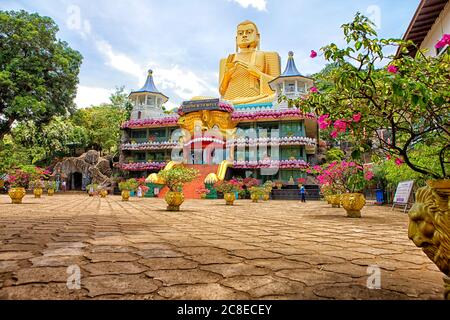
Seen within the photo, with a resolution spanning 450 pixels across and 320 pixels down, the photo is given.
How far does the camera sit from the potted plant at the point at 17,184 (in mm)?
11719

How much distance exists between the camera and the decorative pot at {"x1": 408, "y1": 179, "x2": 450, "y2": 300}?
67.1 inches

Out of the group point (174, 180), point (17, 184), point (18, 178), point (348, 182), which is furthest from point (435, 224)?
point (17, 184)

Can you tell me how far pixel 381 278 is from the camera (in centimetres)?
222

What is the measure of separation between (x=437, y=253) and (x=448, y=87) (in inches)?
58.2

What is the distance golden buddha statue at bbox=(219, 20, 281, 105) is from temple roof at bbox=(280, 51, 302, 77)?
7.89 feet

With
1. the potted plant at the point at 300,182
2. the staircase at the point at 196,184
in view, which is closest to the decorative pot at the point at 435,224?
the staircase at the point at 196,184

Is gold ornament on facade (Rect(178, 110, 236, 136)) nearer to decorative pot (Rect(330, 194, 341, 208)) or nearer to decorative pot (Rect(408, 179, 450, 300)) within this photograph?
decorative pot (Rect(330, 194, 341, 208))

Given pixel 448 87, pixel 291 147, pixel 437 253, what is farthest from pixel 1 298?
pixel 291 147

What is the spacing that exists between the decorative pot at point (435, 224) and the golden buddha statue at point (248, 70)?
26041 millimetres

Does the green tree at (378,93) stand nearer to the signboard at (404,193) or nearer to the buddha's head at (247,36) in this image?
the signboard at (404,193)

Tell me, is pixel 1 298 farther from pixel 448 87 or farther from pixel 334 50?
pixel 448 87

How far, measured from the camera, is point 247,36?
1182 inches

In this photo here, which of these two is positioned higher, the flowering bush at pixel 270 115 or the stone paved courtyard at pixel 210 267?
the flowering bush at pixel 270 115
